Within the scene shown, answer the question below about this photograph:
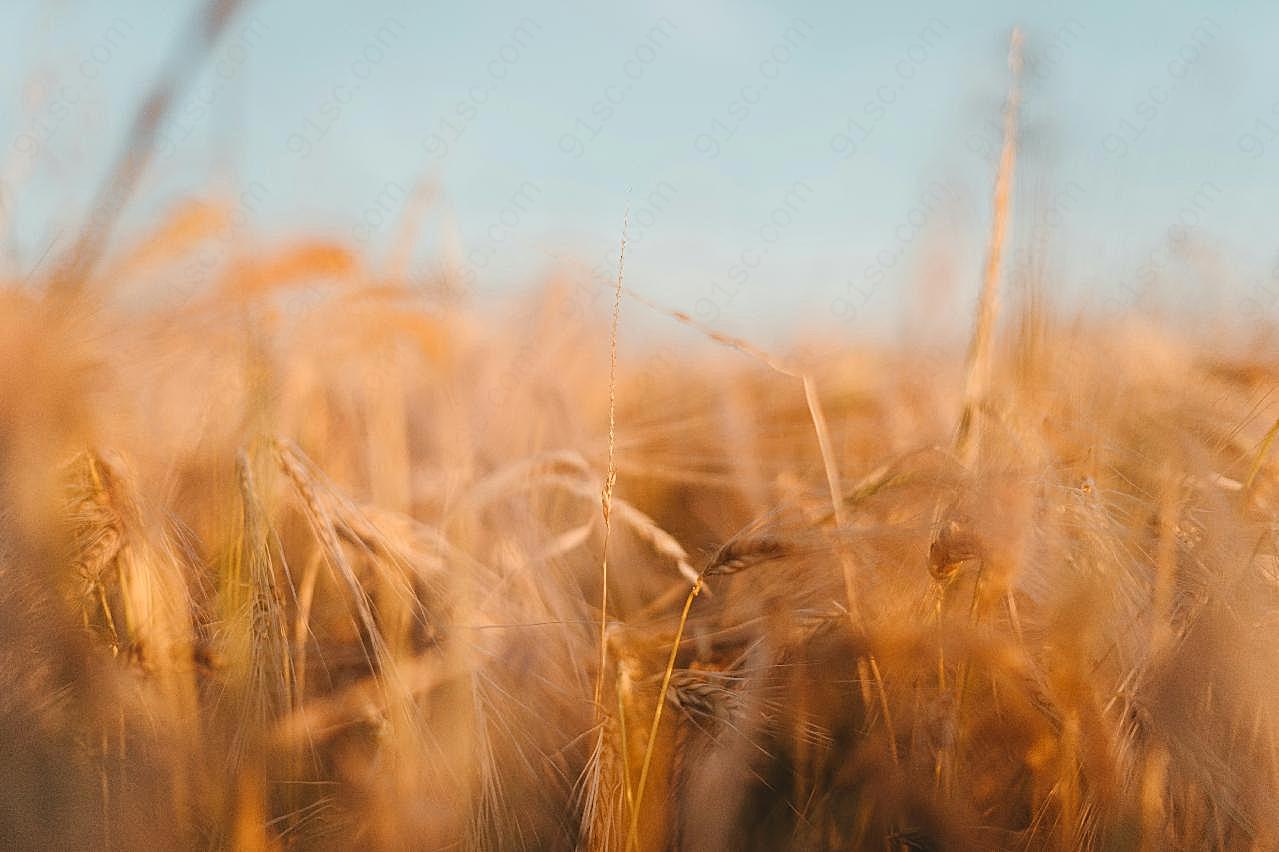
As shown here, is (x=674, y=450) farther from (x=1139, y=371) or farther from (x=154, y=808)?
(x=154, y=808)

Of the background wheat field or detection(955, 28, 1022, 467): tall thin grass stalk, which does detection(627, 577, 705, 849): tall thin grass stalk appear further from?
detection(955, 28, 1022, 467): tall thin grass stalk

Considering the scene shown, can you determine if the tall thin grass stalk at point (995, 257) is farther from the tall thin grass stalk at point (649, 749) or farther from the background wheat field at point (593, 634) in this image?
the tall thin grass stalk at point (649, 749)

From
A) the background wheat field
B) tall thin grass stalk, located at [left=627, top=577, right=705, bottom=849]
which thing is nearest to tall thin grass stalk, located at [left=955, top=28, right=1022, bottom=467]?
the background wheat field

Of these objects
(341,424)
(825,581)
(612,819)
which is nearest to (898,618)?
(825,581)

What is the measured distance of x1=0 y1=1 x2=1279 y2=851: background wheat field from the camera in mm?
693

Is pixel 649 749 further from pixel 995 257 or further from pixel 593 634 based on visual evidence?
pixel 995 257

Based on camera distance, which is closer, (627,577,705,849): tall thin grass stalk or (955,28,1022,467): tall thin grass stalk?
(627,577,705,849): tall thin grass stalk

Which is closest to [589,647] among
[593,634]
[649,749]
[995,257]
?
[593,634]

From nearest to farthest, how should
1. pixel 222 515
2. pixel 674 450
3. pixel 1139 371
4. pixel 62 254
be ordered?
pixel 62 254
pixel 222 515
pixel 1139 371
pixel 674 450

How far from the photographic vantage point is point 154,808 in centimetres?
71

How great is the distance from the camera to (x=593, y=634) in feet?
2.73

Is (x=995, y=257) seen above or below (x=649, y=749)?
above

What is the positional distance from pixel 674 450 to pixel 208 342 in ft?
2.01

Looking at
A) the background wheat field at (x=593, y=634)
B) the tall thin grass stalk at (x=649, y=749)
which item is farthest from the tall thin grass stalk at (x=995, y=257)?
the tall thin grass stalk at (x=649, y=749)
